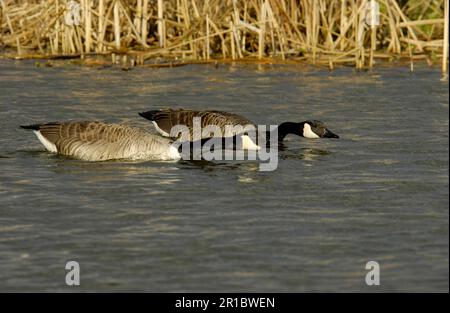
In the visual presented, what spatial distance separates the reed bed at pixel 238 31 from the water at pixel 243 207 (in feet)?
10.1

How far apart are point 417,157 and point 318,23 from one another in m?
8.00

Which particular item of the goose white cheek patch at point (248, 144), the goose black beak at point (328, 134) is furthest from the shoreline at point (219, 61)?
the goose white cheek patch at point (248, 144)

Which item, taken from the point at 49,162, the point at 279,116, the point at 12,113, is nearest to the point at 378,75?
the point at 279,116

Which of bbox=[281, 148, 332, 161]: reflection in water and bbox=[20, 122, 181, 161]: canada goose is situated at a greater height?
bbox=[20, 122, 181, 161]: canada goose

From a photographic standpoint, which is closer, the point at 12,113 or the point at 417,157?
the point at 417,157

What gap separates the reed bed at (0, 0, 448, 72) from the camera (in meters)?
19.8

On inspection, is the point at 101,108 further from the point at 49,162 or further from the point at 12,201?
the point at 12,201

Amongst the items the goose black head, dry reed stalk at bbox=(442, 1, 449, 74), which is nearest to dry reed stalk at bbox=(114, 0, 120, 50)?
dry reed stalk at bbox=(442, 1, 449, 74)

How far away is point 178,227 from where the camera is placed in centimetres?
881

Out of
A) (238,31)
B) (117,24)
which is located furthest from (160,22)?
(238,31)

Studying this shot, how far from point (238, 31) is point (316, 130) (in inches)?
272

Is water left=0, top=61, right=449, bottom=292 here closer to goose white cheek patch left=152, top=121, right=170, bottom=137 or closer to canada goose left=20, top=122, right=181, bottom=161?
canada goose left=20, top=122, right=181, bottom=161

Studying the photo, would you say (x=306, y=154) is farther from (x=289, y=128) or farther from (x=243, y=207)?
(x=243, y=207)

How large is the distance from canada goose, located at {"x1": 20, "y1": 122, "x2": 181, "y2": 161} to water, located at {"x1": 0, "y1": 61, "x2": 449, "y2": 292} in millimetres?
215
